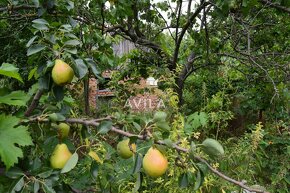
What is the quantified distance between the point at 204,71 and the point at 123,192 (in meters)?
2.77

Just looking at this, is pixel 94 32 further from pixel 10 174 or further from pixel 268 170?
pixel 268 170

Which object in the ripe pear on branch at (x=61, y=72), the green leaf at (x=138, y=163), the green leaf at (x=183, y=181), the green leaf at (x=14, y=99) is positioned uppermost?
the ripe pear on branch at (x=61, y=72)

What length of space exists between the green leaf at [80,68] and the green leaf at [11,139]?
211 millimetres

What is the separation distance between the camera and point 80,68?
1020mm

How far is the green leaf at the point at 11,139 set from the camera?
0.96m

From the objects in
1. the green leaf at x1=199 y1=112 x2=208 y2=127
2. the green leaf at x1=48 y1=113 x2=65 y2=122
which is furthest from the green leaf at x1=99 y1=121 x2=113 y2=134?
the green leaf at x1=199 y1=112 x2=208 y2=127

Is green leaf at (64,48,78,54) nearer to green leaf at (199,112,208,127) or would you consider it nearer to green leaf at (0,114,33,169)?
green leaf at (0,114,33,169)

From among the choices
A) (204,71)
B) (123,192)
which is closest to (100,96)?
(204,71)

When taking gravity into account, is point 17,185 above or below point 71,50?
below

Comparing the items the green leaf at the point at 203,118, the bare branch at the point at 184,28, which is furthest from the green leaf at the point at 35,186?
the bare branch at the point at 184,28

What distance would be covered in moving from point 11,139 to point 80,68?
0.87ft

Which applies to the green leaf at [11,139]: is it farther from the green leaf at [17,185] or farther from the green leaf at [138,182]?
the green leaf at [138,182]

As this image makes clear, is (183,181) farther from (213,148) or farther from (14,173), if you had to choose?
(14,173)

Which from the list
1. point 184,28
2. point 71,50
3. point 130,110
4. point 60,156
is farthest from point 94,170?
point 184,28
